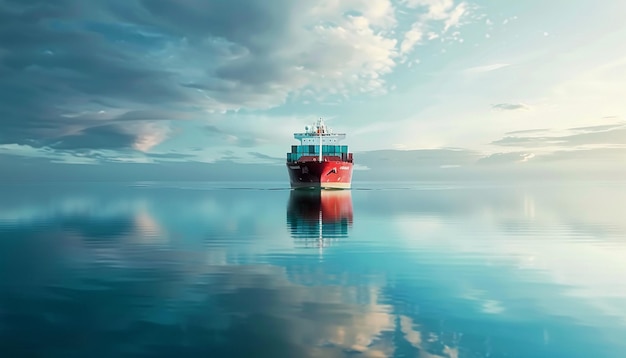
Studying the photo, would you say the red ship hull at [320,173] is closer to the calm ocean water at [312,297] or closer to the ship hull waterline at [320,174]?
the ship hull waterline at [320,174]

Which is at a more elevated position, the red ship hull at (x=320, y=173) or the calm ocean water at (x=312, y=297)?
the red ship hull at (x=320, y=173)

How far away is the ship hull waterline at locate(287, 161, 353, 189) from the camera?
103 metres

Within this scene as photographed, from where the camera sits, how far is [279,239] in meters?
30.6

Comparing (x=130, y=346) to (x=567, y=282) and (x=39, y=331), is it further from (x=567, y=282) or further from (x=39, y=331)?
(x=567, y=282)

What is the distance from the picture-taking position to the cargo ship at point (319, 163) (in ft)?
342

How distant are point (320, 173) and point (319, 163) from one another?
282 cm

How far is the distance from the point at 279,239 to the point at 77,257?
12.6 metres

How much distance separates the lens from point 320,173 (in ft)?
340

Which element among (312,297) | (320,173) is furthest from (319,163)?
(312,297)

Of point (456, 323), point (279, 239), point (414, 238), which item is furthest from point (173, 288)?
point (414, 238)

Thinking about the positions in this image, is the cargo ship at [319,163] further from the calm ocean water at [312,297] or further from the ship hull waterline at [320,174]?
the calm ocean water at [312,297]

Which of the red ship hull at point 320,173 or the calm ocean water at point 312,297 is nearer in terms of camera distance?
the calm ocean water at point 312,297

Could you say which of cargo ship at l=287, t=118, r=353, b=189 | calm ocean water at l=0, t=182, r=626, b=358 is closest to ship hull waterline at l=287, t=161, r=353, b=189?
cargo ship at l=287, t=118, r=353, b=189

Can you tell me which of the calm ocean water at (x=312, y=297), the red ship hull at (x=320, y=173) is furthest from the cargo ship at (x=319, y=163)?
the calm ocean water at (x=312, y=297)
